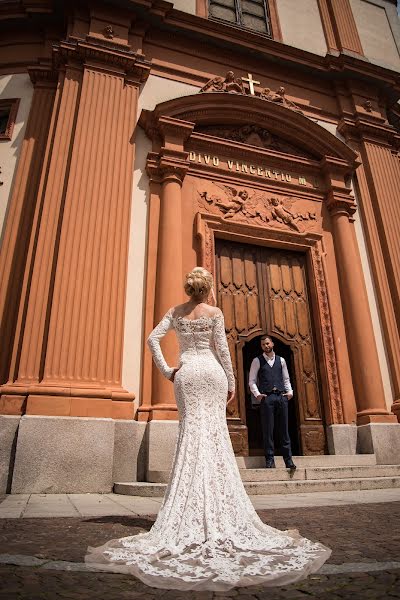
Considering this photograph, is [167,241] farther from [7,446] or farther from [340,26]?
[340,26]

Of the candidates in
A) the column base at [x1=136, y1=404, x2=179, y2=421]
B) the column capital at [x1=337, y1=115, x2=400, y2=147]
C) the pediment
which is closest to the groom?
the column base at [x1=136, y1=404, x2=179, y2=421]

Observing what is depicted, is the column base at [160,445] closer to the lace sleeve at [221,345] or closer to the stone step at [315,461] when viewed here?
the stone step at [315,461]

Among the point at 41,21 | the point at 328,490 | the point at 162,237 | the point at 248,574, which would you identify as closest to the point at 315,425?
the point at 328,490

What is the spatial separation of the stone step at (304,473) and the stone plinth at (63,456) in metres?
0.68

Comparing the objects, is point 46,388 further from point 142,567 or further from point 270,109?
point 270,109

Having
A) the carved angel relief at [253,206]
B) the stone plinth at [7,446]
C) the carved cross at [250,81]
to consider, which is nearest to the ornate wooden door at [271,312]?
the carved angel relief at [253,206]

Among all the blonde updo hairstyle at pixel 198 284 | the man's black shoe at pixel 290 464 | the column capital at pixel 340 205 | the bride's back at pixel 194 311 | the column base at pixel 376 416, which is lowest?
the man's black shoe at pixel 290 464

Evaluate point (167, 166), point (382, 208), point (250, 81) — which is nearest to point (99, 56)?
point (167, 166)

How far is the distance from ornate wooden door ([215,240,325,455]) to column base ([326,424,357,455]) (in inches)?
6.6

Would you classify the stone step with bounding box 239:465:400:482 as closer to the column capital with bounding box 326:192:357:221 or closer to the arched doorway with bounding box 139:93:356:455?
the arched doorway with bounding box 139:93:356:455

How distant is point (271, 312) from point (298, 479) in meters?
3.38

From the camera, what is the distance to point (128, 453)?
5.59 meters

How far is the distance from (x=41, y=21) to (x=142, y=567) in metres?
10.4

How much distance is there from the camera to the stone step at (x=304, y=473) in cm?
506
